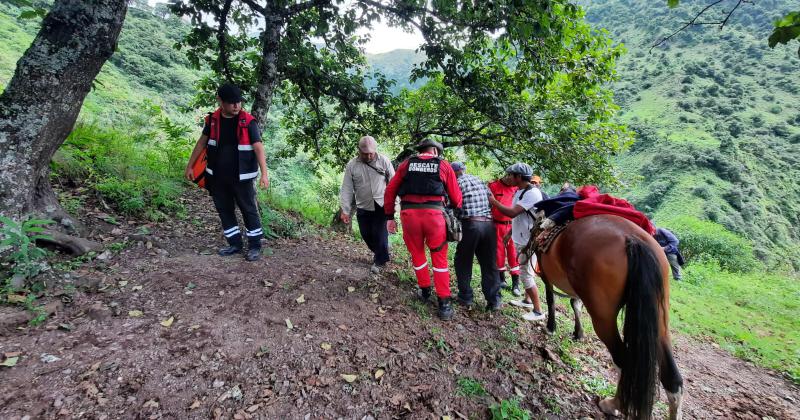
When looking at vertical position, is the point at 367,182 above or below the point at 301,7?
below

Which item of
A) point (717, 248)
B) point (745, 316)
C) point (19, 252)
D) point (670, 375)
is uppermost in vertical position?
point (19, 252)

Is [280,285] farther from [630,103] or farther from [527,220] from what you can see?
[630,103]

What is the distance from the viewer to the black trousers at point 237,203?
14.0 feet

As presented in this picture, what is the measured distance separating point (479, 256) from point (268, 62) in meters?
4.56

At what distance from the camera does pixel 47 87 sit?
10.6 ft

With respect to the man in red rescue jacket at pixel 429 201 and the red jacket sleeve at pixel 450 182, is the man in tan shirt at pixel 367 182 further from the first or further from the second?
the red jacket sleeve at pixel 450 182

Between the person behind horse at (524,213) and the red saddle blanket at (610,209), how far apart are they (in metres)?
0.80

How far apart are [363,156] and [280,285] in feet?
7.18

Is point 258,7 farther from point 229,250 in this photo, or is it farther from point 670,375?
point 670,375

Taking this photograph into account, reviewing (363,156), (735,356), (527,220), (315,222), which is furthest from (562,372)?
(315,222)

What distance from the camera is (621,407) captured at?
9.06 feet

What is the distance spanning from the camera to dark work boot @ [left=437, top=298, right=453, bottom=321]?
13.7ft

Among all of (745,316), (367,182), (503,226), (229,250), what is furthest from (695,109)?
(229,250)

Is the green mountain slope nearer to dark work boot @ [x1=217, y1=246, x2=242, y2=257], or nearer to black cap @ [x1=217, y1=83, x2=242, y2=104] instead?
Result: black cap @ [x1=217, y1=83, x2=242, y2=104]
